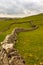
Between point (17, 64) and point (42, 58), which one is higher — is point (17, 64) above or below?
above

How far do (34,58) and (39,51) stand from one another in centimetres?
386

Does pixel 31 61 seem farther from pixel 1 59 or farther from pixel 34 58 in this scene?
pixel 1 59

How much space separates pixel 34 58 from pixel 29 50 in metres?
4.53

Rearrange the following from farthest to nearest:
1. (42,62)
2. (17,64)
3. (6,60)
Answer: (42,62)
(6,60)
(17,64)

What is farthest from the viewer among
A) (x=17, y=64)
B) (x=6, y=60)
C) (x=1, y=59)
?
(x=1, y=59)

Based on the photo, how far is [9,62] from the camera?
50.7ft

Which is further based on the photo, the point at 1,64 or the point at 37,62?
the point at 37,62


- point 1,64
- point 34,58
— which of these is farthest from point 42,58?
point 1,64

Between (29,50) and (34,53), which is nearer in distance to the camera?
(34,53)

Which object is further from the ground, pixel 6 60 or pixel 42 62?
pixel 6 60

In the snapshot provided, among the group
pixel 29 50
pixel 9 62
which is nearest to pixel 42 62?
pixel 29 50

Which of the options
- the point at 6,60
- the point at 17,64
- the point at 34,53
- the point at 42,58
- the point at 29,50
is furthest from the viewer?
the point at 29,50

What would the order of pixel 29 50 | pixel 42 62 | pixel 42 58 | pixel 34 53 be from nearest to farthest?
pixel 42 62, pixel 42 58, pixel 34 53, pixel 29 50

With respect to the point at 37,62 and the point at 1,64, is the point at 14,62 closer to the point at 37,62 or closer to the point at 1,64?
the point at 1,64
